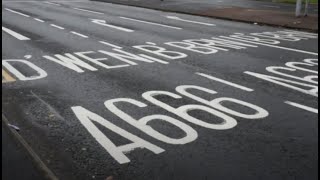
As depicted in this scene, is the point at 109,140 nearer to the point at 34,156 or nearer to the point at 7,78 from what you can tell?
the point at 34,156

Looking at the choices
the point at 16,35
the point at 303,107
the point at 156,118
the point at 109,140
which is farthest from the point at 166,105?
the point at 16,35

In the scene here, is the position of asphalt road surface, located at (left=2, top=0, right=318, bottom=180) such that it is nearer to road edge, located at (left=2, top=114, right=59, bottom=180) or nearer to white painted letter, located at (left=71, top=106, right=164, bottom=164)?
white painted letter, located at (left=71, top=106, right=164, bottom=164)

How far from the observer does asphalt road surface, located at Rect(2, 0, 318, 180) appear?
550 cm

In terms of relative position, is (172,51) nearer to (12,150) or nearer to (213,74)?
(213,74)

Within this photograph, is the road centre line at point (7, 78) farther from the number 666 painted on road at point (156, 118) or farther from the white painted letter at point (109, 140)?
the white painted letter at point (109, 140)

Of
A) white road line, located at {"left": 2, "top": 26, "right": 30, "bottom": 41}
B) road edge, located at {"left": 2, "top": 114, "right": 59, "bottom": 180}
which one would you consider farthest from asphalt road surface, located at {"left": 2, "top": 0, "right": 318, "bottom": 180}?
white road line, located at {"left": 2, "top": 26, "right": 30, "bottom": 41}

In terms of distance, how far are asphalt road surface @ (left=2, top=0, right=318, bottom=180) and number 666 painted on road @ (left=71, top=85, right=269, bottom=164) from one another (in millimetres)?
16

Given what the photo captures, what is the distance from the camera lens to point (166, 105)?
7.68 meters

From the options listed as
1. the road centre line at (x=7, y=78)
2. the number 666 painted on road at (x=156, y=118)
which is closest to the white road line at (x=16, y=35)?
the road centre line at (x=7, y=78)

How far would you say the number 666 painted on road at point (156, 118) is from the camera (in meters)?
6.00

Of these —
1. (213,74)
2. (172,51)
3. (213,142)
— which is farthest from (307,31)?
(213,142)

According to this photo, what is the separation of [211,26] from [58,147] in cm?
1357

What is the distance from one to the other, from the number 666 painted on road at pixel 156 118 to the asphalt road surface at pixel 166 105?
16 millimetres

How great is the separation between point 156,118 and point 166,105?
70 centimetres
